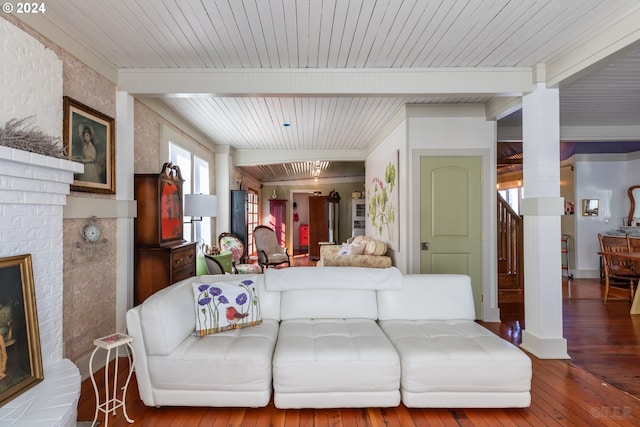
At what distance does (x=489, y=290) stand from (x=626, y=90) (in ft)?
8.63

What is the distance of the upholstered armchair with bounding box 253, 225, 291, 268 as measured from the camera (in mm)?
6742

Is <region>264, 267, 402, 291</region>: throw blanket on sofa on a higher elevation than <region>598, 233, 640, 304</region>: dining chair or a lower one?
higher

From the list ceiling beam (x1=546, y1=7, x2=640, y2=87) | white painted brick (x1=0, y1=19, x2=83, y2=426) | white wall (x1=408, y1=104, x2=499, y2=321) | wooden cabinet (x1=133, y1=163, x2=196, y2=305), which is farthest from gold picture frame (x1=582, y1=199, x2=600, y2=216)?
white painted brick (x1=0, y1=19, x2=83, y2=426)

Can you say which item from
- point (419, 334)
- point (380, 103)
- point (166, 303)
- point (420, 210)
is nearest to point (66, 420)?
point (166, 303)

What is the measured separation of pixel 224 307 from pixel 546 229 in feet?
9.51

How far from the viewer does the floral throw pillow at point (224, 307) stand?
2.43m

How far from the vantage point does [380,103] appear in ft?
13.0

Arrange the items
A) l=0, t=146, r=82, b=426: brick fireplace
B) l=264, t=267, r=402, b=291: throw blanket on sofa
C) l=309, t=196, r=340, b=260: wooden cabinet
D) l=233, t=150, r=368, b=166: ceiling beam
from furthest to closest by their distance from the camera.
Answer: l=309, t=196, r=340, b=260: wooden cabinet
l=233, t=150, r=368, b=166: ceiling beam
l=264, t=267, r=402, b=291: throw blanket on sofa
l=0, t=146, r=82, b=426: brick fireplace

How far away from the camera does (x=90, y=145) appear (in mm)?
2689

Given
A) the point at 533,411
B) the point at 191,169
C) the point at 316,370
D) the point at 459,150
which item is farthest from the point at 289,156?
the point at 533,411

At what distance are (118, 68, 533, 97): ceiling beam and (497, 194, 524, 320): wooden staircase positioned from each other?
91.4 inches

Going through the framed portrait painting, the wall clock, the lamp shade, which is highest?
the framed portrait painting

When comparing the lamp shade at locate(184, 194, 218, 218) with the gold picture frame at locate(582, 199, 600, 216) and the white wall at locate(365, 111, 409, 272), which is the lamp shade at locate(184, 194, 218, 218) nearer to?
the white wall at locate(365, 111, 409, 272)

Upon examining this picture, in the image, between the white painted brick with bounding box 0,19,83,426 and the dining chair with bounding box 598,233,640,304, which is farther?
the dining chair with bounding box 598,233,640,304
